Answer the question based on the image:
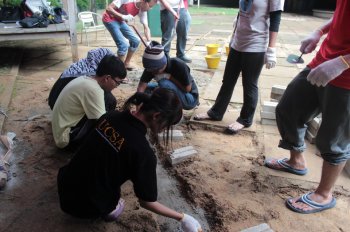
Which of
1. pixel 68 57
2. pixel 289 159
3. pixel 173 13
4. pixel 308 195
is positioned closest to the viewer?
pixel 308 195

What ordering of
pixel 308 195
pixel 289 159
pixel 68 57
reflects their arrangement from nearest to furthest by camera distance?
pixel 308 195
pixel 289 159
pixel 68 57

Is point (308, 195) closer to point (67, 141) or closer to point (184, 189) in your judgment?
point (184, 189)

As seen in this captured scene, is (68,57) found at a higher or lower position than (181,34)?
lower

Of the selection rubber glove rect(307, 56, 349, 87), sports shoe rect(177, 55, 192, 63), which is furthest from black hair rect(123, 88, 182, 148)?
sports shoe rect(177, 55, 192, 63)

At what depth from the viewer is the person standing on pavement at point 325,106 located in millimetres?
1907

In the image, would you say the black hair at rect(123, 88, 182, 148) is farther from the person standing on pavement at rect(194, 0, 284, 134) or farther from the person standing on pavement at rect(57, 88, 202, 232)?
the person standing on pavement at rect(194, 0, 284, 134)

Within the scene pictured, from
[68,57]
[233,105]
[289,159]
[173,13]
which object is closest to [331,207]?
[289,159]

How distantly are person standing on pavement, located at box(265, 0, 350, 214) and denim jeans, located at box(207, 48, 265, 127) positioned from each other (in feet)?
2.29

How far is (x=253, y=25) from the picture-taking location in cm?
300

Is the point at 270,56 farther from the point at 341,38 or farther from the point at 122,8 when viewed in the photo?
the point at 122,8

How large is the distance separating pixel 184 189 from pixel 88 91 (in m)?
1.10

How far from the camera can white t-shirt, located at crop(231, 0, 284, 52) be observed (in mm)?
2926

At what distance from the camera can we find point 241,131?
3.46 metres

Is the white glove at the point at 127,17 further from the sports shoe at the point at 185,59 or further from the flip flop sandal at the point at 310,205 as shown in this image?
the flip flop sandal at the point at 310,205
